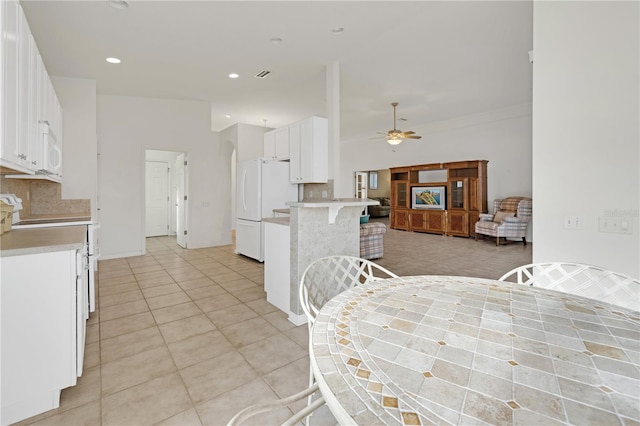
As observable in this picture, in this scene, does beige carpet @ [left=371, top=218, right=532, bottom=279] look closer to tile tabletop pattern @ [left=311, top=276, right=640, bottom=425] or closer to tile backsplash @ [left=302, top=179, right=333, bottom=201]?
tile backsplash @ [left=302, top=179, right=333, bottom=201]

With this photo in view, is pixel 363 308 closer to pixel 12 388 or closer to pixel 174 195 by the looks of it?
pixel 12 388

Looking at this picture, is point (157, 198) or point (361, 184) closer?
point (157, 198)

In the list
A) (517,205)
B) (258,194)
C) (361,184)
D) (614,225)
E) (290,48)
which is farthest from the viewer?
(361,184)

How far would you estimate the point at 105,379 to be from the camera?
1.91 metres

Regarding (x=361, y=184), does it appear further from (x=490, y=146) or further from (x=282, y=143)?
(x=282, y=143)

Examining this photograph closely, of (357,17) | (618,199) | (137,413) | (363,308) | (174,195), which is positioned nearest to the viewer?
(363,308)

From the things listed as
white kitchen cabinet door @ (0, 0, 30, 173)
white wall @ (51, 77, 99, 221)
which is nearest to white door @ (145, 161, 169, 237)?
white wall @ (51, 77, 99, 221)

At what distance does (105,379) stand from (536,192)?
10.3ft

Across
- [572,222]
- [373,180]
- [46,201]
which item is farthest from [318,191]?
[373,180]

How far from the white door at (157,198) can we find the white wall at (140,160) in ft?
7.93

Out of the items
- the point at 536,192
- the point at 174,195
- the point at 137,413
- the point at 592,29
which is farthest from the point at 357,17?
the point at 174,195

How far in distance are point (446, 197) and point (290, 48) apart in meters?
5.86

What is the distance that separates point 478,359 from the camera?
807 millimetres

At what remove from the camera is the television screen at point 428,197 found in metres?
8.09
